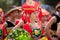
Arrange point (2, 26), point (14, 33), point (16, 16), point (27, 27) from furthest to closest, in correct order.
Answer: point (16, 16) → point (2, 26) → point (27, 27) → point (14, 33)

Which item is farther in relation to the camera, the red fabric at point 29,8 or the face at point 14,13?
the face at point 14,13

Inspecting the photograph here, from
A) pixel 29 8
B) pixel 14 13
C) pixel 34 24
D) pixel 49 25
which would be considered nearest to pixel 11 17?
pixel 14 13

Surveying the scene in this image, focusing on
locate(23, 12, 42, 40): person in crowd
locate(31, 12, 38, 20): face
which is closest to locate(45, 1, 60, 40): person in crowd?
locate(23, 12, 42, 40): person in crowd

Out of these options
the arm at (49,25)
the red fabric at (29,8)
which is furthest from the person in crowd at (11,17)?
the arm at (49,25)

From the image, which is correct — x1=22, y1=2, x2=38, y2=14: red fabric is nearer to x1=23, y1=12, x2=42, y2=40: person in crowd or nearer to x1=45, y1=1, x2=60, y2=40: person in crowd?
x1=23, y1=12, x2=42, y2=40: person in crowd

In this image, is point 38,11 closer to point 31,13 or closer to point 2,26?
point 31,13

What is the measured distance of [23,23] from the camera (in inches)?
197

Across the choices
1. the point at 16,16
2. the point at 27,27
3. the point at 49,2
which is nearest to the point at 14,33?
the point at 27,27

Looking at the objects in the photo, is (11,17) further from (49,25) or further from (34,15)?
(49,25)

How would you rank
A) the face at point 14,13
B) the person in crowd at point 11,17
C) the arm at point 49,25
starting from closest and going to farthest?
the arm at point 49,25
the person in crowd at point 11,17
the face at point 14,13

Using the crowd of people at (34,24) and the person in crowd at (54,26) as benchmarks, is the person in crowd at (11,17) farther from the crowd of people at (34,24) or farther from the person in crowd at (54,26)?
the person in crowd at (54,26)

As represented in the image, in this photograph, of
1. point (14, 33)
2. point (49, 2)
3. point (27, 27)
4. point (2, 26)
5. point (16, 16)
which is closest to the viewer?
point (14, 33)

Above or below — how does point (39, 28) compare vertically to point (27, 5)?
below

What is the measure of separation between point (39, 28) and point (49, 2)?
917 cm
